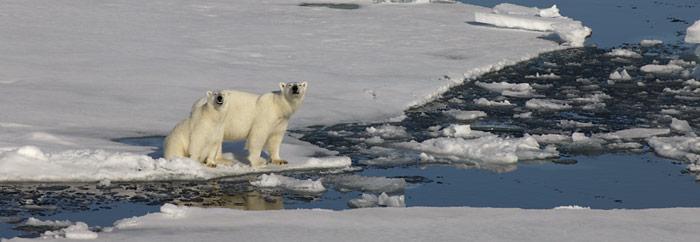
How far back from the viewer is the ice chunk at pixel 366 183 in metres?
8.91

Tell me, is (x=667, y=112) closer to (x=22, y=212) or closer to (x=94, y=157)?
(x=94, y=157)

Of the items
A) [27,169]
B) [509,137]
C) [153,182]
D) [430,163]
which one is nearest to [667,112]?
[509,137]

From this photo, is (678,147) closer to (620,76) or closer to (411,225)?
(620,76)

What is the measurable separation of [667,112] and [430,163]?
11.5ft

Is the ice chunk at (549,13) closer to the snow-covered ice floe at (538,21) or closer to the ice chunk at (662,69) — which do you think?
the snow-covered ice floe at (538,21)

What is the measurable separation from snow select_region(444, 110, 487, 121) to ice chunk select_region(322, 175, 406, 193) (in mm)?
2883

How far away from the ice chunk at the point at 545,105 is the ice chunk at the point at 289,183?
4.27 m

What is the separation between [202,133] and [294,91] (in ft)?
2.44

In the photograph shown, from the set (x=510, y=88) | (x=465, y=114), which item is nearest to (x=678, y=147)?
(x=465, y=114)

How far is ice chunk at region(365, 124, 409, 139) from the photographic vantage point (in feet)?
35.9

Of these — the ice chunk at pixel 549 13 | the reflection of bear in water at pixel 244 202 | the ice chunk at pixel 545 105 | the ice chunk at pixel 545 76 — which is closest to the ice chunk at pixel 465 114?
the ice chunk at pixel 545 105

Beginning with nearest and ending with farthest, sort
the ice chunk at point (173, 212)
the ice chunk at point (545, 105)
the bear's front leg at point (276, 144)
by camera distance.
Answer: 1. the ice chunk at point (173, 212)
2. the bear's front leg at point (276, 144)
3. the ice chunk at point (545, 105)

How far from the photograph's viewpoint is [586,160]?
10.2 meters

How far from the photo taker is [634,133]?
11164 millimetres
